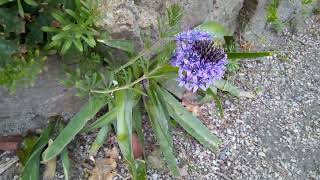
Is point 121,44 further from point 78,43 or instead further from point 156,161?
point 156,161

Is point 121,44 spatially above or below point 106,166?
above

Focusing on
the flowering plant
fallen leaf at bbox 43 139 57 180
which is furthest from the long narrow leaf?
fallen leaf at bbox 43 139 57 180

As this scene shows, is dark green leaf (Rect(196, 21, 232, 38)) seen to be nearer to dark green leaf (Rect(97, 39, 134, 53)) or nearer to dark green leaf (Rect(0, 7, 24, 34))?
dark green leaf (Rect(97, 39, 134, 53))

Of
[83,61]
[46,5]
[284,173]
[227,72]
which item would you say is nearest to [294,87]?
[227,72]

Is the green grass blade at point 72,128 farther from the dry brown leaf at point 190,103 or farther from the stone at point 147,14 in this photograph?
the dry brown leaf at point 190,103

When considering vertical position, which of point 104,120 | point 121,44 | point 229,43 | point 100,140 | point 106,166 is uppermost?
point 121,44

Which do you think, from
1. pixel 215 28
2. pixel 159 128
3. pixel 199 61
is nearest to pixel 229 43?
pixel 215 28

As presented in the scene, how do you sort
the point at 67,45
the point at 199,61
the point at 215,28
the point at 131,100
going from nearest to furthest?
the point at 199,61 < the point at 67,45 < the point at 131,100 < the point at 215,28
